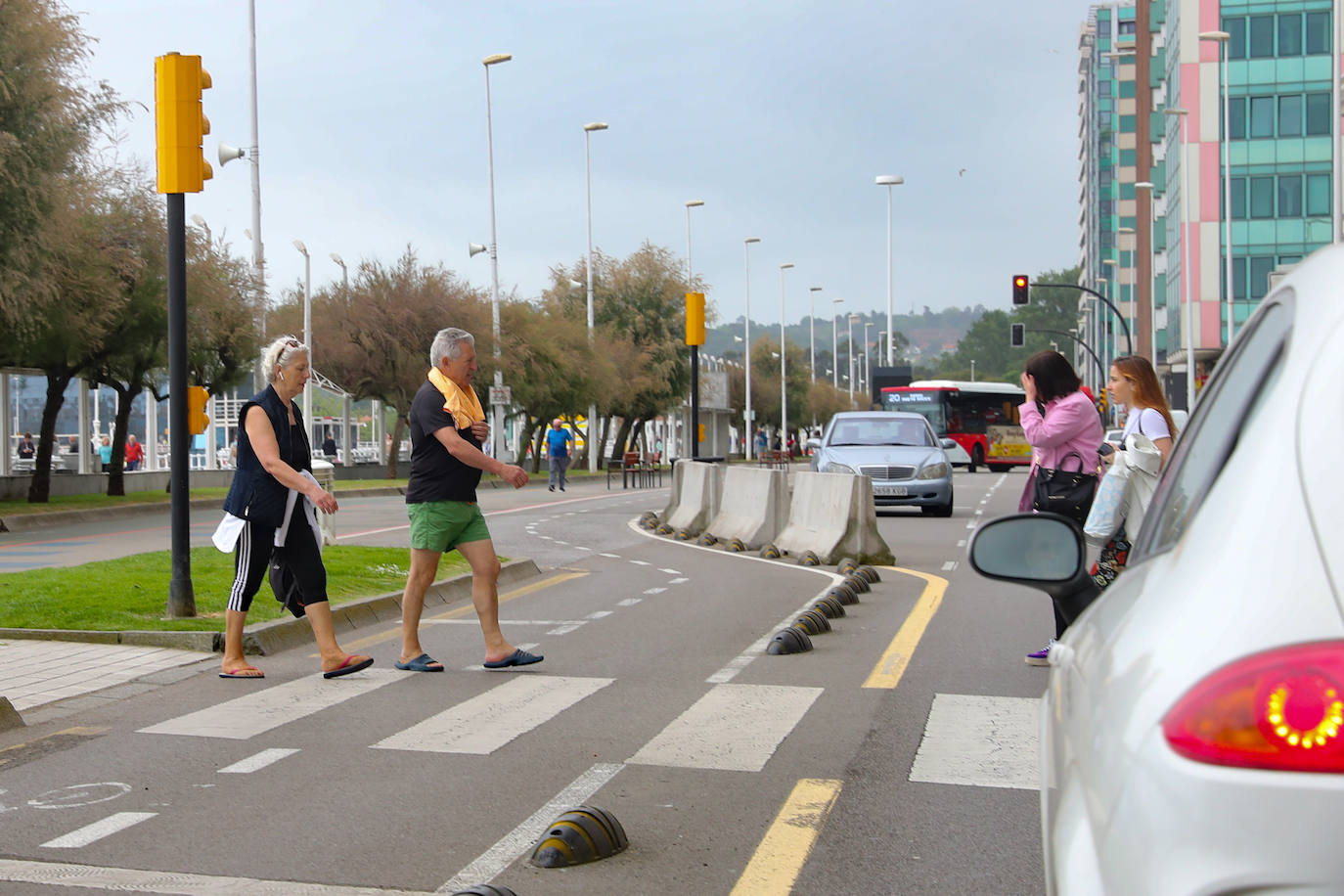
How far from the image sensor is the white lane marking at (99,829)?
5000mm

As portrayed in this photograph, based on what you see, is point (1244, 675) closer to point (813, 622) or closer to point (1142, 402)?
point (1142, 402)

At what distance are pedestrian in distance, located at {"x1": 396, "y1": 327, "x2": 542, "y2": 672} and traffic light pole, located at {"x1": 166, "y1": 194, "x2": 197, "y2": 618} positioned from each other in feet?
7.72

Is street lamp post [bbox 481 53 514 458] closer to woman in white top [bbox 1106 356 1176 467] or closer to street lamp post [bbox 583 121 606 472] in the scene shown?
street lamp post [bbox 583 121 606 472]

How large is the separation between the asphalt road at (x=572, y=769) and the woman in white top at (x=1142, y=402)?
1.51m

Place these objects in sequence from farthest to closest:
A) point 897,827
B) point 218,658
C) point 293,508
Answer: point 218,658 < point 293,508 < point 897,827

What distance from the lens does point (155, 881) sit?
14.9ft

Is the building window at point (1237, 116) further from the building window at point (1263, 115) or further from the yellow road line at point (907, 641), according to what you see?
the yellow road line at point (907, 641)

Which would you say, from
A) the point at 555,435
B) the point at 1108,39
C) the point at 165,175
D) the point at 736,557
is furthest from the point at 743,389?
the point at 165,175

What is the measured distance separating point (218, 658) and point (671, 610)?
3.82 m

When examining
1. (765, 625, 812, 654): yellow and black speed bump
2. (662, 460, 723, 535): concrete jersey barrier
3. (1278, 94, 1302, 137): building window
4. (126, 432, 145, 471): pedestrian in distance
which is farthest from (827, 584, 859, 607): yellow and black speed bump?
(1278, 94, 1302, 137): building window

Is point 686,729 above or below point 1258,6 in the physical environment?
below

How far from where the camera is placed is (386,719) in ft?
23.6

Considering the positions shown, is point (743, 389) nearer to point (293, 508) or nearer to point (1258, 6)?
point (1258, 6)

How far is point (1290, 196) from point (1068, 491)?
57.1 metres
